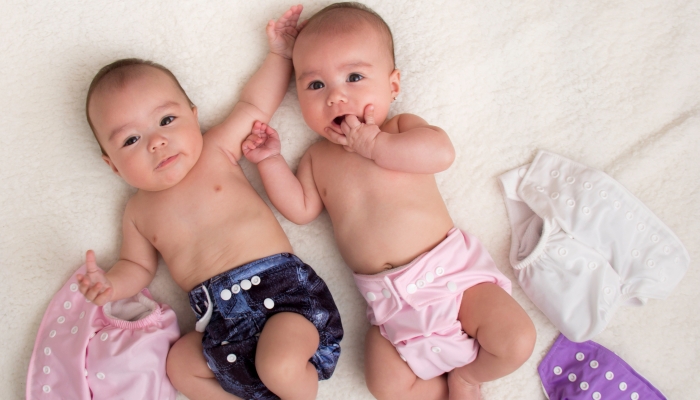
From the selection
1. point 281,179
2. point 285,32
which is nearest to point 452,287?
point 281,179

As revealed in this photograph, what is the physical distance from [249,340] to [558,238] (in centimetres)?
113

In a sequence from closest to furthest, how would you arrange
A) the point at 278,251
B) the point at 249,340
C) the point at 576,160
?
1. the point at 249,340
2. the point at 278,251
3. the point at 576,160

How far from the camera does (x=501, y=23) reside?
82.4 inches

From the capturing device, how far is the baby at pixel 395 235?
1.78m

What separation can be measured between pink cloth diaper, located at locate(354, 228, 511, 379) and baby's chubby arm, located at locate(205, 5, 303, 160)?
712mm

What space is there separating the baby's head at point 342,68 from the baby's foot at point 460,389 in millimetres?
926

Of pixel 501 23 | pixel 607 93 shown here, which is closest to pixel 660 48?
pixel 607 93

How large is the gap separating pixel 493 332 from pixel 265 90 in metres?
1.17

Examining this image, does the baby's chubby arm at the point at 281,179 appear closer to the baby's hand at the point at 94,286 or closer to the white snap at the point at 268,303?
the white snap at the point at 268,303

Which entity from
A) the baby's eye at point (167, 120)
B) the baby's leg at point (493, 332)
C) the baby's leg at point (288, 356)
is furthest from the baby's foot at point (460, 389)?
the baby's eye at point (167, 120)

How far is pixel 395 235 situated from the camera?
1.85 m

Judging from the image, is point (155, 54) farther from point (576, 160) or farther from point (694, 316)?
point (694, 316)

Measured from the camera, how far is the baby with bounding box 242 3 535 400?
1780 mm

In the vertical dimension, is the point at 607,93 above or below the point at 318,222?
above
